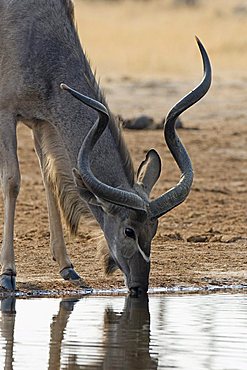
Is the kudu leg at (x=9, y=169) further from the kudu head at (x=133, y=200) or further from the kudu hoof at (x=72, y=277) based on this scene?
the kudu head at (x=133, y=200)

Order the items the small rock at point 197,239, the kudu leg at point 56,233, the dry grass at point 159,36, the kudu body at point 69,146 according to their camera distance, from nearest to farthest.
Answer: the kudu body at point 69,146 < the kudu leg at point 56,233 < the small rock at point 197,239 < the dry grass at point 159,36

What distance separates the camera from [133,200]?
28.6 ft

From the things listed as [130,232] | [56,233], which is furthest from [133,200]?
[56,233]

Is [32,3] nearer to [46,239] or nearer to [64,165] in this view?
[64,165]

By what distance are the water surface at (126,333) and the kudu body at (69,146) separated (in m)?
0.37

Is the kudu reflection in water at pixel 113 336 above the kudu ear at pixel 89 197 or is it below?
below

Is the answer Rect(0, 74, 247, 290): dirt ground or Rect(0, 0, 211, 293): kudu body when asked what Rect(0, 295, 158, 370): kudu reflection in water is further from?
Rect(0, 74, 247, 290): dirt ground

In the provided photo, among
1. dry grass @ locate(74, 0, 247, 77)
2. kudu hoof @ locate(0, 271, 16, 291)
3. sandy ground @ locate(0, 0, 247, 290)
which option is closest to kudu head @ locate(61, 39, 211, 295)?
sandy ground @ locate(0, 0, 247, 290)

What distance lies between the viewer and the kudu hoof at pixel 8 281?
945 cm

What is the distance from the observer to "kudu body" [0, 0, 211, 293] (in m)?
8.85

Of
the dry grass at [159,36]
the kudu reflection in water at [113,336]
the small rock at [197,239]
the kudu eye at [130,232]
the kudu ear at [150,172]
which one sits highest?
the dry grass at [159,36]

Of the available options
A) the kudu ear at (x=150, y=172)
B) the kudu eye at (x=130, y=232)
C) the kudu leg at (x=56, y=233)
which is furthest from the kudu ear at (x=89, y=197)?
the kudu leg at (x=56, y=233)

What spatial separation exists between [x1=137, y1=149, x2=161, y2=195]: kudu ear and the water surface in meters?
0.81

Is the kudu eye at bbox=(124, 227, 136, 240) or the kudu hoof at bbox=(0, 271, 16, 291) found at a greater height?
the kudu eye at bbox=(124, 227, 136, 240)
